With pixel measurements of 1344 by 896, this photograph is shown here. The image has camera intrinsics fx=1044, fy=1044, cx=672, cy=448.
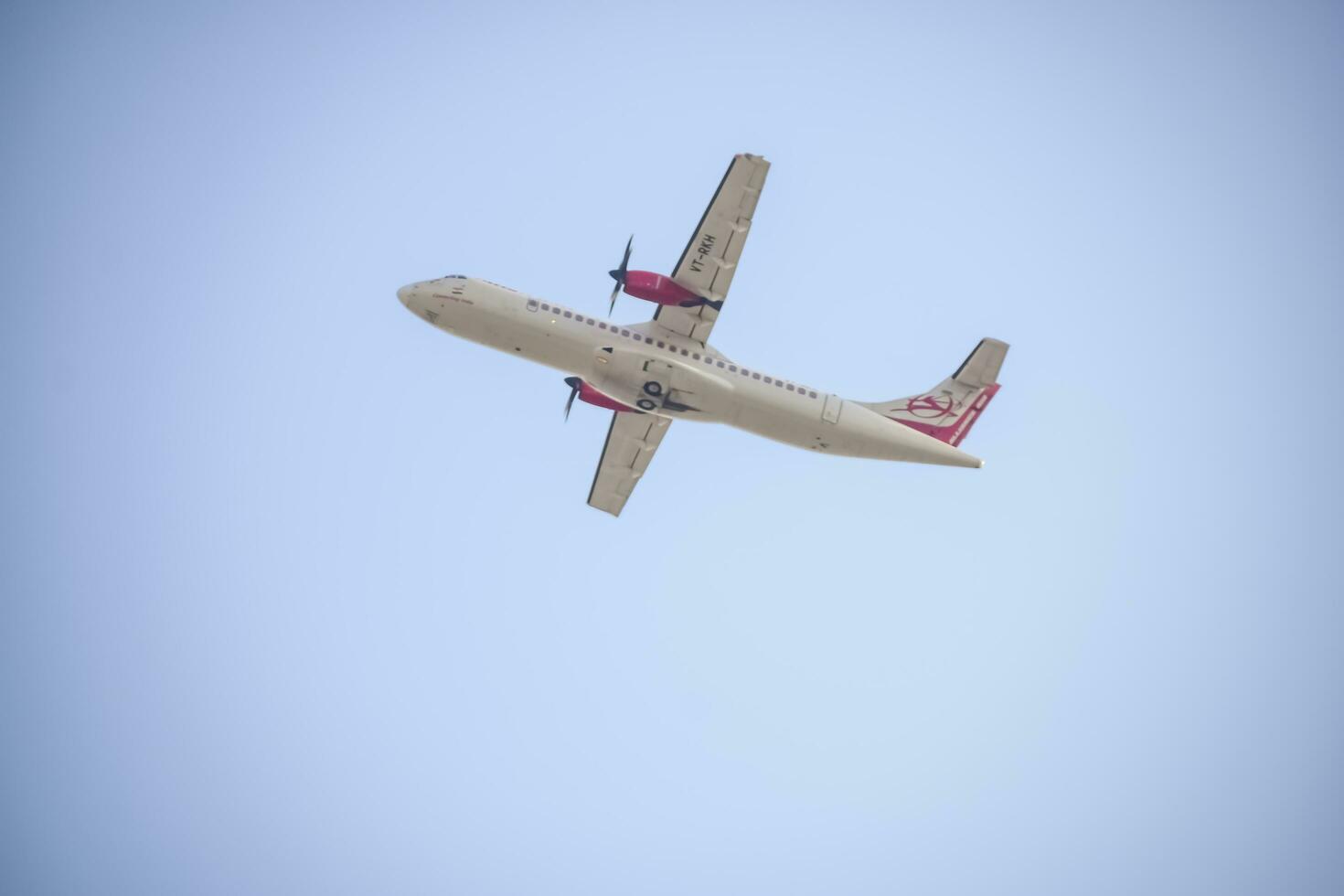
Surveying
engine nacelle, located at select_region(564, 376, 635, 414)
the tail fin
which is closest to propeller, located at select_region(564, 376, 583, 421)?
engine nacelle, located at select_region(564, 376, 635, 414)

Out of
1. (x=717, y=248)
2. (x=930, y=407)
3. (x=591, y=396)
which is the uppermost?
(x=717, y=248)

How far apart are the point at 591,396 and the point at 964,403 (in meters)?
10.4

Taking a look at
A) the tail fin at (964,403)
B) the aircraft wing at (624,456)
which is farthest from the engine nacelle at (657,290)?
the tail fin at (964,403)

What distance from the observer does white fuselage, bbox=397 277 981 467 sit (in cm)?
2627

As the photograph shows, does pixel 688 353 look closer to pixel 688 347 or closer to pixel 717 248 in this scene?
pixel 688 347

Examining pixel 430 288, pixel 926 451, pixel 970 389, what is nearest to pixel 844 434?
pixel 926 451

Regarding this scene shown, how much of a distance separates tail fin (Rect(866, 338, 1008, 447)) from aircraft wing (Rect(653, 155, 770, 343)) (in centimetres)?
575

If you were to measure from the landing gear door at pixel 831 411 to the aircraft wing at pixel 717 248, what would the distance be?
11.8ft

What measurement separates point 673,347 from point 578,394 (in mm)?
3394

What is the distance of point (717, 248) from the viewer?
2575cm

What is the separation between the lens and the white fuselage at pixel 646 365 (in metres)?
26.3

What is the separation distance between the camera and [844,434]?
89.6 feet

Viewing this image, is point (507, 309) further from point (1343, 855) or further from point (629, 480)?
point (1343, 855)

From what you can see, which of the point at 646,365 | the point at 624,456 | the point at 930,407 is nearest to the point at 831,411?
the point at 930,407
